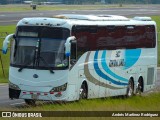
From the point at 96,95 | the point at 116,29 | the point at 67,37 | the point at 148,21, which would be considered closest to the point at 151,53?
the point at 148,21

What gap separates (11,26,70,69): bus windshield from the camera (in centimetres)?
2092

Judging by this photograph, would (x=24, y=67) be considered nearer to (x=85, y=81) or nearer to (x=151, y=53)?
(x=85, y=81)

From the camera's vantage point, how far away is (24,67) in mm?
21234

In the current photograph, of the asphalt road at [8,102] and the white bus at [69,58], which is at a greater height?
the white bus at [69,58]

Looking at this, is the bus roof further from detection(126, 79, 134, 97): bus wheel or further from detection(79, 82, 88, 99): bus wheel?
detection(126, 79, 134, 97): bus wheel

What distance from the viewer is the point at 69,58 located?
21109 mm

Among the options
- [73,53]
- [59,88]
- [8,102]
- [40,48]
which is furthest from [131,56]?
[40,48]

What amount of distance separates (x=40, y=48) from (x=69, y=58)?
1004mm

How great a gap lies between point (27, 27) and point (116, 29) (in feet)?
14.7

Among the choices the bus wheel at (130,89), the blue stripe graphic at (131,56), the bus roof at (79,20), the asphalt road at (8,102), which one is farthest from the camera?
the bus wheel at (130,89)

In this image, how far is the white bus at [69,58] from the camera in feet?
68.8

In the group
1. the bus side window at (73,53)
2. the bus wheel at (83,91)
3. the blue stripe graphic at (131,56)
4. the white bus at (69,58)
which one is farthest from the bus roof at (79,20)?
the bus wheel at (83,91)

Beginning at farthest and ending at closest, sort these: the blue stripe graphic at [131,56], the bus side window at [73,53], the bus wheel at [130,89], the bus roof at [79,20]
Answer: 1. the bus wheel at [130,89]
2. the blue stripe graphic at [131,56]
3. the bus roof at [79,20]
4. the bus side window at [73,53]

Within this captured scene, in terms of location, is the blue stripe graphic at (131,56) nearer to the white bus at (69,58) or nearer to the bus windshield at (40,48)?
the white bus at (69,58)
